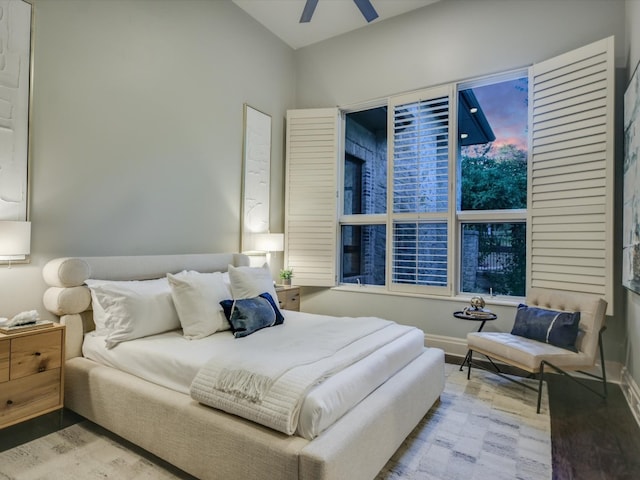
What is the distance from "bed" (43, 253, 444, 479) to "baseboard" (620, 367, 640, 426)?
1.34 m

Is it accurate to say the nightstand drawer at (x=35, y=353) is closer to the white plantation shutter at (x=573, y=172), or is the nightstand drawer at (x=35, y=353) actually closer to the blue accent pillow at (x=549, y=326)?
the blue accent pillow at (x=549, y=326)

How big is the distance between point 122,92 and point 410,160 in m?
2.96

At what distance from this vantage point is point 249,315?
271 centimetres

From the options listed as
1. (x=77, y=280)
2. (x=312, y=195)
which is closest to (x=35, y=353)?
(x=77, y=280)

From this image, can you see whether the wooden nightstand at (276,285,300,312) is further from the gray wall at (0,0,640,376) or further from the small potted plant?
the gray wall at (0,0,640,376)

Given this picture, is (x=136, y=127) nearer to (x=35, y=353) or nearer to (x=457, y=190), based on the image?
(x=35, y=353)

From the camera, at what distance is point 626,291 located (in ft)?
10.3

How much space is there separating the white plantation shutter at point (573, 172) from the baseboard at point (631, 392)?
541mm

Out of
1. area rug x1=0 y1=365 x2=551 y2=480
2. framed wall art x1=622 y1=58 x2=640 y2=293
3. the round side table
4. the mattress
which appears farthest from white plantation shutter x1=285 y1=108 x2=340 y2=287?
framed wall art x1=622 y1=58 x2=640 y2=293

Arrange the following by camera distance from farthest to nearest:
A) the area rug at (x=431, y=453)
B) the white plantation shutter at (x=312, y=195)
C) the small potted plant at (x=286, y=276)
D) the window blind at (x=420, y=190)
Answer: the white plantation shutter at (x=312, y=195) < the small potted plant at (x=286, y=276) < the window blind at (x=420, y=190) < the area rug at (x=431, y=453)

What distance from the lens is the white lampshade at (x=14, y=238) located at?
2.19 metres

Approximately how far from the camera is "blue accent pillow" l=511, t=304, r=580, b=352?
295 centimetres

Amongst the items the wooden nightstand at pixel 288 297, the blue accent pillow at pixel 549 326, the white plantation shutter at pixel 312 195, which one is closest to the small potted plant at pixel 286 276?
the wooden nightstand at pixel 288 297

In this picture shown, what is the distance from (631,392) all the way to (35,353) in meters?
4.14
